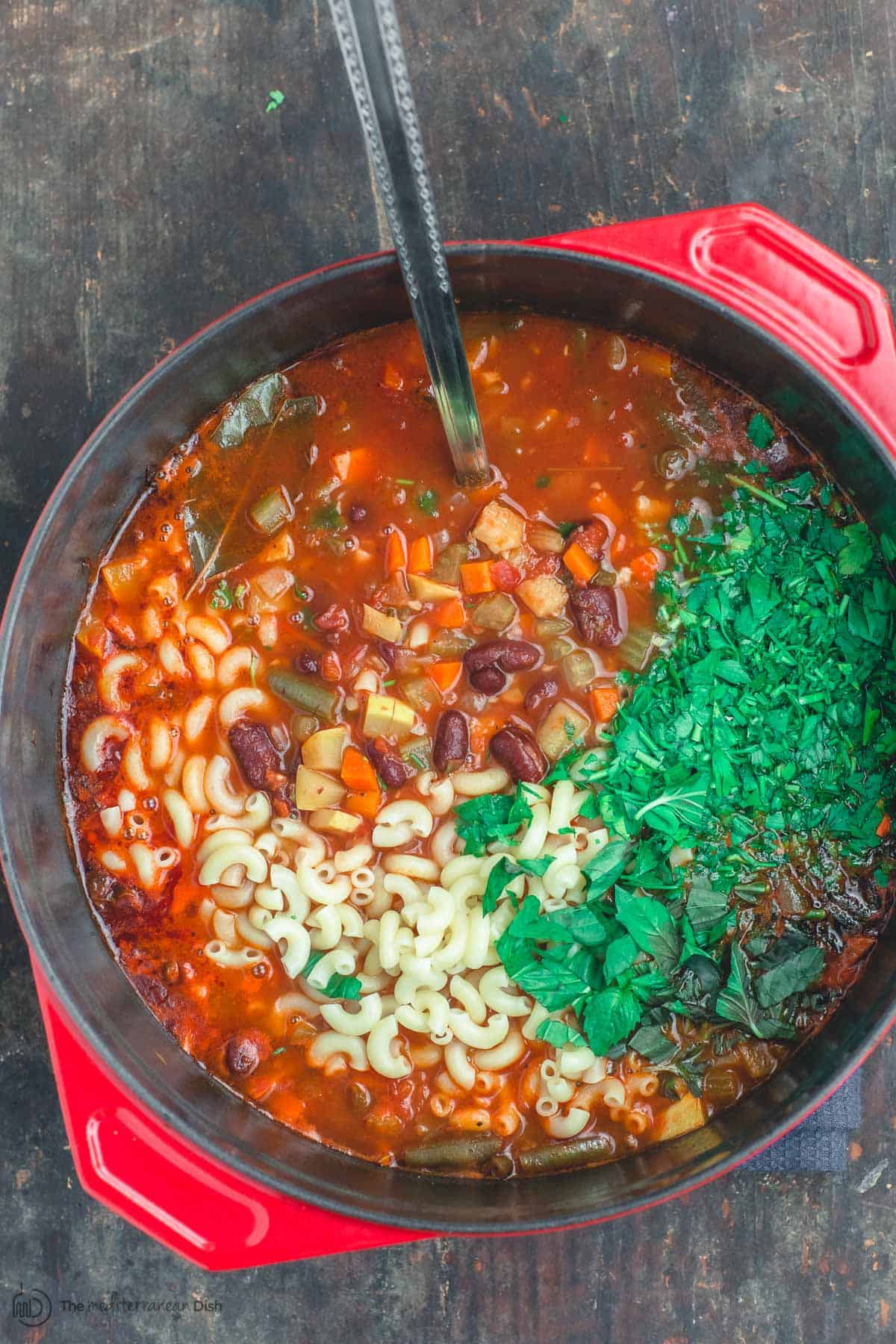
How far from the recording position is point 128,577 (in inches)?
110

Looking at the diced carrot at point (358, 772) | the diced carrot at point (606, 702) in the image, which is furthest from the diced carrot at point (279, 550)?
the diced carrot at point (606, 702)

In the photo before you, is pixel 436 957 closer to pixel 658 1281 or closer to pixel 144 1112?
pixel 144 1112

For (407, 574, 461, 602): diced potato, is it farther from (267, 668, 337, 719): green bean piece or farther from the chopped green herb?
the chopped green herb

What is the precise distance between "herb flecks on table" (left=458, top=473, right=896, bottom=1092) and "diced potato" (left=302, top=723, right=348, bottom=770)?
0.38 meters

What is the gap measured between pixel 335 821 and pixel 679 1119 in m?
1.20

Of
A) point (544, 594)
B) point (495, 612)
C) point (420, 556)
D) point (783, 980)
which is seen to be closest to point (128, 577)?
point (420, 556)

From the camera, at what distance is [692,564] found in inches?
107

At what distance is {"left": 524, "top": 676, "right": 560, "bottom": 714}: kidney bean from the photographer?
2.74 metres

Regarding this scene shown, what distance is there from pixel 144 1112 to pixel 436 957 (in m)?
0.80

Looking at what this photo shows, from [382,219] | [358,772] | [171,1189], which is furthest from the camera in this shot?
[382,219]

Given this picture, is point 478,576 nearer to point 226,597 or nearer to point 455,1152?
point 226,597

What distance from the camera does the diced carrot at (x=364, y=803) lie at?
2729 mm

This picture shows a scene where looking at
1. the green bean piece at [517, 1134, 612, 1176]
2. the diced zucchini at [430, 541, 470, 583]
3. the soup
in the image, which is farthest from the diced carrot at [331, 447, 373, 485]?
the green bean piece at [517, 1134, 612, 1176]

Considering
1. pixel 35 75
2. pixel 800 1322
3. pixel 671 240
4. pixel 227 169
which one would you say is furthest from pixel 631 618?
pixel 35 75
